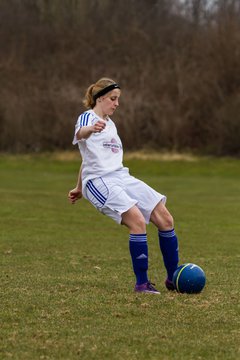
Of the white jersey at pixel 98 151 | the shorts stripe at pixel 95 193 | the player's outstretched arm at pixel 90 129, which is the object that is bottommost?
the shorts stripe at pixel 95 193

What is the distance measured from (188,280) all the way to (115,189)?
1.20 metres

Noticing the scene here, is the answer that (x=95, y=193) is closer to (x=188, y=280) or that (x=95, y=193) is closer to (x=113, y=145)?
(x=113, y=145)

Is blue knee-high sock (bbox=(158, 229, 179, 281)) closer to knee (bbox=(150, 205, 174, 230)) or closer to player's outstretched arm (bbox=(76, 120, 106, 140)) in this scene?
knee (bbox=(150, 205, 174, 230))

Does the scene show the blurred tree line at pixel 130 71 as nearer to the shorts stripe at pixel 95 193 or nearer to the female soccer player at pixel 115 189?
the female soccer player at pixel 115 189

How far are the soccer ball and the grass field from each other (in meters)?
0.16

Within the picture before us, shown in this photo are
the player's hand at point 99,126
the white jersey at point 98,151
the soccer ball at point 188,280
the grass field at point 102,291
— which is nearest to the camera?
the grass field at point 102,291

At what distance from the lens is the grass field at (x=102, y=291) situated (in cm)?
602

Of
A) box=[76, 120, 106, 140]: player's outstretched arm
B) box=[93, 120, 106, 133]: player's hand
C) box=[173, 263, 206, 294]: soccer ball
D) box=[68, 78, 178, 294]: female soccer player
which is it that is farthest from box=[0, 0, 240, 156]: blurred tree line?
box=[93, 120, 106, 133]: player's hand

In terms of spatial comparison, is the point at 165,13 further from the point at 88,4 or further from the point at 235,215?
the point at 235,215

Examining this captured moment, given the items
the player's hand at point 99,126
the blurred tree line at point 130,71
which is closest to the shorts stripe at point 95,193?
the player's hand at point 99,126

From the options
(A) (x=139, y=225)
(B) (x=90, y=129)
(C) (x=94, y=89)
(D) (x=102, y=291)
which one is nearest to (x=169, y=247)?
(A) (x=139, y=225)

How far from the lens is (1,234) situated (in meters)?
16.4

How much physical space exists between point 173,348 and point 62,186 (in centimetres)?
2565

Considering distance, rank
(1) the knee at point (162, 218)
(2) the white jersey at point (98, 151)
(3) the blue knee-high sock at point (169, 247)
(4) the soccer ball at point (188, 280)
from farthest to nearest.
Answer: (3) the blue knee-high sock at point (169, 247) < (1) the knee at point (162, 218) < (2) the white jersey at point (98, 151) < (4) the soccer ball at point (188, 280)
